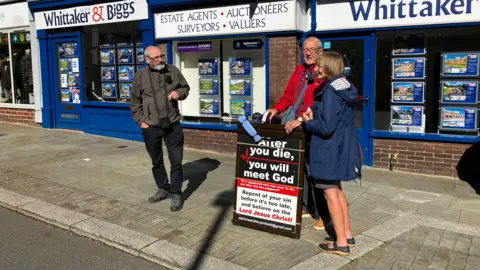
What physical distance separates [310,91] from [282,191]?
1.03 m

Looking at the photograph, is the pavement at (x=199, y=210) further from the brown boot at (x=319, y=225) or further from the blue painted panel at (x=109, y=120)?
the blue painted panel at (x=109, y=120)

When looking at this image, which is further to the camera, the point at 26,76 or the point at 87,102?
the point at 26,76

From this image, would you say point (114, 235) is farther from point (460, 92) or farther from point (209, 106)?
point (460, 92)

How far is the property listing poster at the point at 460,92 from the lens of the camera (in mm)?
6918

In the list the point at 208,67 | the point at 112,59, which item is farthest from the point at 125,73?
the point at 208,67

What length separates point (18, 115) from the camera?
12305 millimetres

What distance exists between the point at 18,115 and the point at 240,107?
691 centimetres

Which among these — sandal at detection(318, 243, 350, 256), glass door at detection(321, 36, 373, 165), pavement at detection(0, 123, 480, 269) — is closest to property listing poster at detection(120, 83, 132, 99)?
pavement at detection(0, 123, 480, 269)

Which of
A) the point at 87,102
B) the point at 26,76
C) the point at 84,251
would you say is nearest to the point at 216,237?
the point at 84,251

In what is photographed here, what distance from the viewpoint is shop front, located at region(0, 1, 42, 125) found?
38.3ft

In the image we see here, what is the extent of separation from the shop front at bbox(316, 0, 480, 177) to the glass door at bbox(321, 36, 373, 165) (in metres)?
0.02

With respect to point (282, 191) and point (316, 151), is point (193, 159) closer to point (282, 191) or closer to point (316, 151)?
point (282, 191)

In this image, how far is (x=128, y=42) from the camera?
10.2m

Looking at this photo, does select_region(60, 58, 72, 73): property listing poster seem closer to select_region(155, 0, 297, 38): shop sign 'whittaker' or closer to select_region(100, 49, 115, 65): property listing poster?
select_region(100, 49, 115, 65): property listing poster
